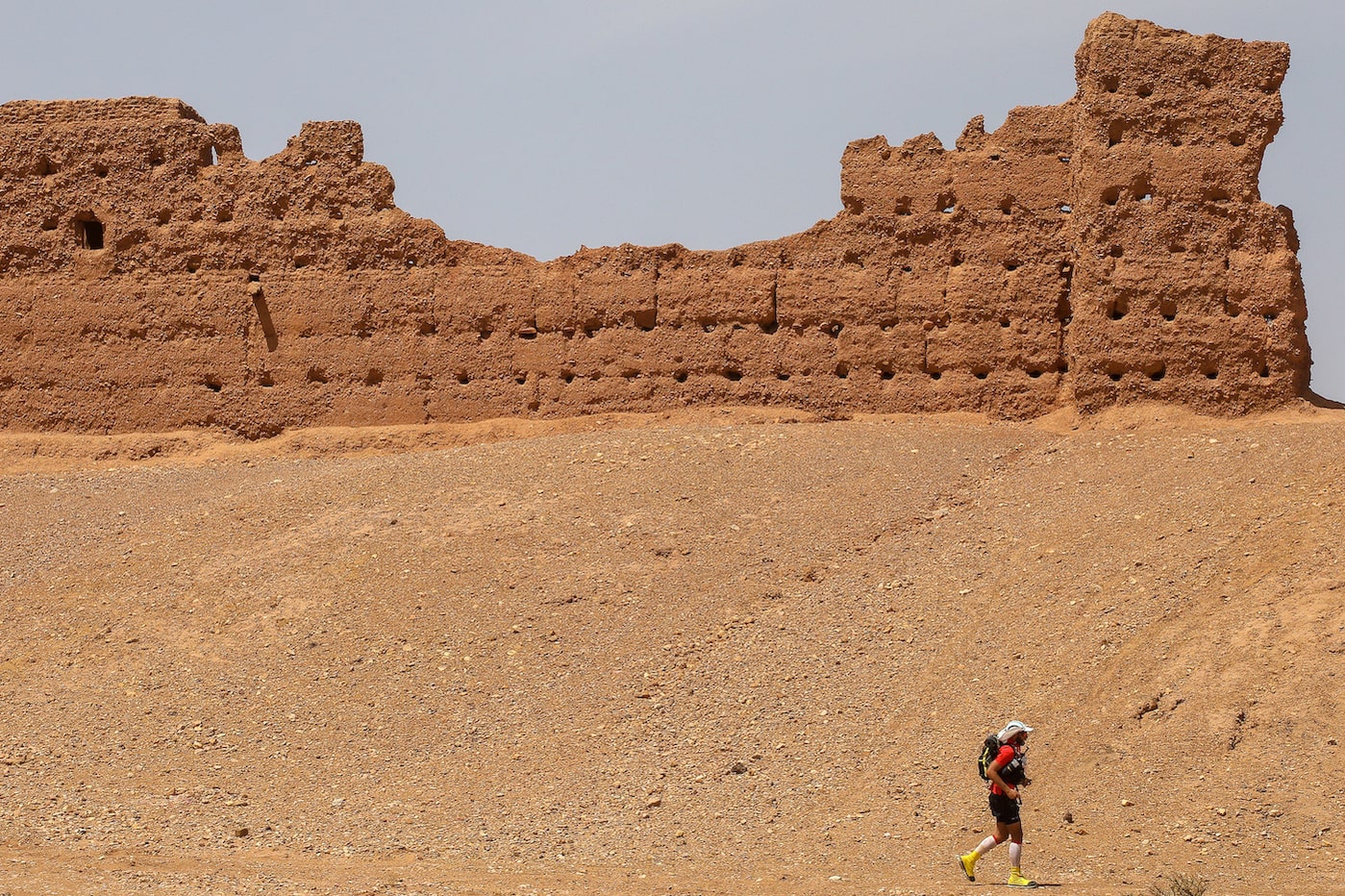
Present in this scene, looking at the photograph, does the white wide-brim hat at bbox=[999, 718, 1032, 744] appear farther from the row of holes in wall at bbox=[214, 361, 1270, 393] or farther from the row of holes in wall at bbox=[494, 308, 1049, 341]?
the row of holes in wall at bbox=[494, 308, 1049, 341]

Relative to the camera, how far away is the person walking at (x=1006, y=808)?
10.8 m

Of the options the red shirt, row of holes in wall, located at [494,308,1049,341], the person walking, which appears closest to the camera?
the person walking

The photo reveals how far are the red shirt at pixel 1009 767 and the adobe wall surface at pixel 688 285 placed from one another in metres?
7.88

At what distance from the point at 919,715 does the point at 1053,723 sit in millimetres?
907

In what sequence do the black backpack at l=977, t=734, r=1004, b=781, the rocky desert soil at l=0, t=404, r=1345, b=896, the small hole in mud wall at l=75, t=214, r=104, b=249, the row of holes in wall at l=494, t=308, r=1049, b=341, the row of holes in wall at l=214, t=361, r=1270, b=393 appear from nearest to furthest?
the black backpack at l=977, t=734, r=1004, b=781, the rocky desert soil at l=0, t=404, r=1345, b=896, the row of holes in wall at l=214, t=361, r=1270, b=393, the row of holes in wall at l=494, t=308, r=1049, b=341, the small hole in mud wall at l=75, t=214, r=104, b=249

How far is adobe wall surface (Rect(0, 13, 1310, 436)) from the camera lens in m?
18.3

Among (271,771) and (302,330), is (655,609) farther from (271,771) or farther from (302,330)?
(302,330)

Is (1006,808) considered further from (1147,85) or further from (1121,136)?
(1147,85)

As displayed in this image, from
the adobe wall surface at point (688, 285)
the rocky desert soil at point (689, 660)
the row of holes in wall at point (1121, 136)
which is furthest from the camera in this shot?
the row of holes in wall at point (1121, 136)

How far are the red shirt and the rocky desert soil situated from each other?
0.54 m

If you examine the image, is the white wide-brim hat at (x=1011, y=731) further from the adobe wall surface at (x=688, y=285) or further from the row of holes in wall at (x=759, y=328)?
the row of holes in wall at (x=759, y=328)

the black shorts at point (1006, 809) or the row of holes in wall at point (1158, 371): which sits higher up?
the row of holes in wall at point (1158, 371)

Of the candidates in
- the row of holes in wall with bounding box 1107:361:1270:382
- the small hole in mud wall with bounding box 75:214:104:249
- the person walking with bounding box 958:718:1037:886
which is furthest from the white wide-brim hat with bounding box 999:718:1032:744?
the small hole in mud wall with bounding box 75:214:104:249

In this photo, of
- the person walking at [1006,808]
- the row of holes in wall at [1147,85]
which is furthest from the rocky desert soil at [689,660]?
the row of holes in wall at [1147,85]
